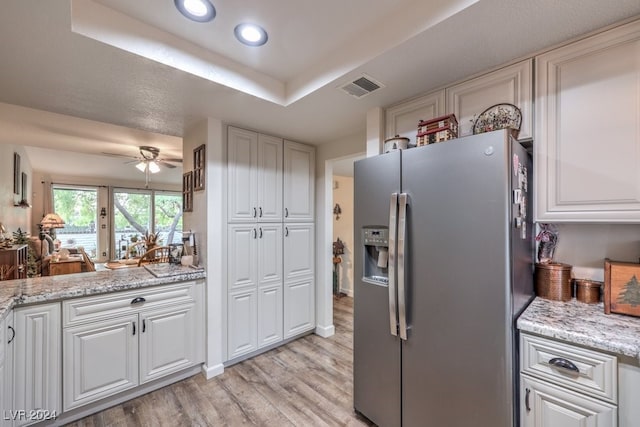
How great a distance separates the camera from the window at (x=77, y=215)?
6.72 meters

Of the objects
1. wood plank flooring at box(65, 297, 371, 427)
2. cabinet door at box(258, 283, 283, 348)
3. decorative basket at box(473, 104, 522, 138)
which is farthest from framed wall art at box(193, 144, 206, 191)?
decorative basket at box(473, 104, 522, 138)

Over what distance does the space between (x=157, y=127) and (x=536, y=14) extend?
291cm

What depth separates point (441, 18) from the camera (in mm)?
1229

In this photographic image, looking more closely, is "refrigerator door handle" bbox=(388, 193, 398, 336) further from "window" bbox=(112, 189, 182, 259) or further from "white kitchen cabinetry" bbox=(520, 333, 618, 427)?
"window" bbox=(112, 189, 182, 259)

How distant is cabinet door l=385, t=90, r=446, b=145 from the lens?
1815 mm

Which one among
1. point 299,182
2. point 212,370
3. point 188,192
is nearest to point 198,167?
point 188,192

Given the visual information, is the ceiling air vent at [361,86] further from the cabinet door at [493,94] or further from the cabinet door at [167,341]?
the cabinet door at [167,341]

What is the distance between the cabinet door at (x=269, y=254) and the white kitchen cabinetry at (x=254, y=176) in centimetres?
11

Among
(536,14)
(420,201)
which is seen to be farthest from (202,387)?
(536,14)

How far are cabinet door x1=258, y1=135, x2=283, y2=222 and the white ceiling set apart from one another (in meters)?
0.52

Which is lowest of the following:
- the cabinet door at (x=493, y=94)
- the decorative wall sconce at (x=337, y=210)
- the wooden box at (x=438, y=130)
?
the decorative wall sconce at (x=337, y=210)

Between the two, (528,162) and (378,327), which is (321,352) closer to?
(378,327)

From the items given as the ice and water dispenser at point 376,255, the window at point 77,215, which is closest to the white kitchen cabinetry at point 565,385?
the ice and water dispenser at point 376,255

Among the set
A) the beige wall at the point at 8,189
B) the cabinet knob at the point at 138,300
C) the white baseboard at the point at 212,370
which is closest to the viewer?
the cabinet knob at the point at 138,300
